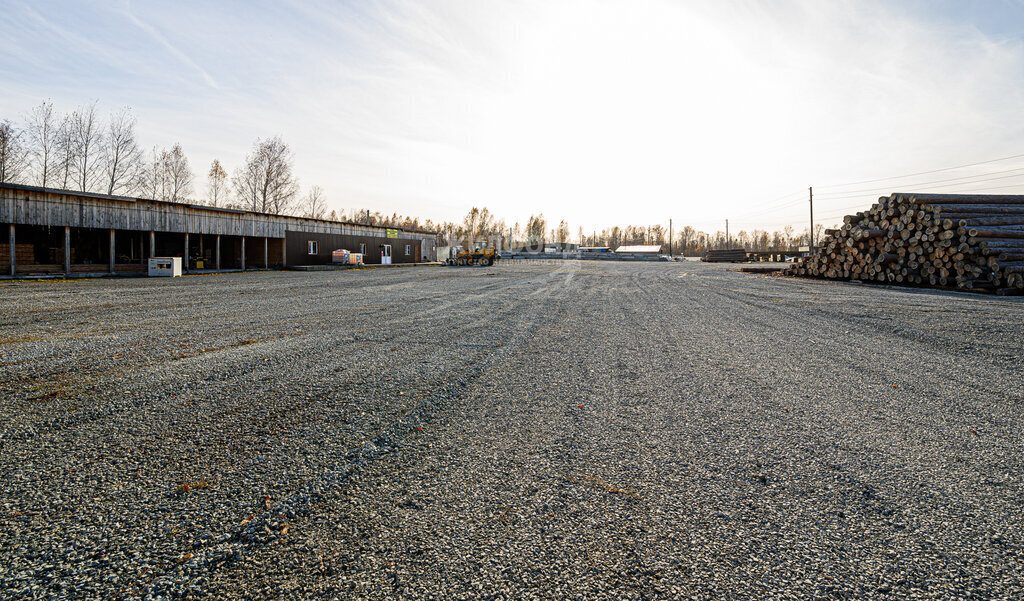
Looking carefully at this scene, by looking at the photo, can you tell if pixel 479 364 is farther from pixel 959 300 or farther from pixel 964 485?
pixel 959 300

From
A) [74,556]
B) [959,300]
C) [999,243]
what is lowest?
[74,556]

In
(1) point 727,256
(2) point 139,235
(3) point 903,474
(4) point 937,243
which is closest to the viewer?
(3) point 903,474

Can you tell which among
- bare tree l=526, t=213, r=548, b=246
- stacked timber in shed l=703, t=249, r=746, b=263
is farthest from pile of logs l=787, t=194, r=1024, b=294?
bare tree l=526, t=213, r=548, b=246

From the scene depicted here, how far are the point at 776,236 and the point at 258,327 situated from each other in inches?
6989

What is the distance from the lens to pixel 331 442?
10.5ft

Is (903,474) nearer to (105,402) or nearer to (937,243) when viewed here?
(105,402)

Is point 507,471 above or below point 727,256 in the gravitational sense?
below

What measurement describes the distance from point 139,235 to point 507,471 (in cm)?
3398

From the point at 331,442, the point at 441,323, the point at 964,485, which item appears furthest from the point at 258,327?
the point at 964,485

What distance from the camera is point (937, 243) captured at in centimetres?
1588

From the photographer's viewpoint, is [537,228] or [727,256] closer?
[727,256]

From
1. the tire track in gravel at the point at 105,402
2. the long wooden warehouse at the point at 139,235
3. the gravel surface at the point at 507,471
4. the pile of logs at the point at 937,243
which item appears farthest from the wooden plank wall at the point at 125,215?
the pile of logs at the point at 937,243

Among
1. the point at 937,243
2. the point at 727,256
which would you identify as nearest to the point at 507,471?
the point at 937,243

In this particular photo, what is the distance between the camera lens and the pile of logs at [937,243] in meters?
14.3
